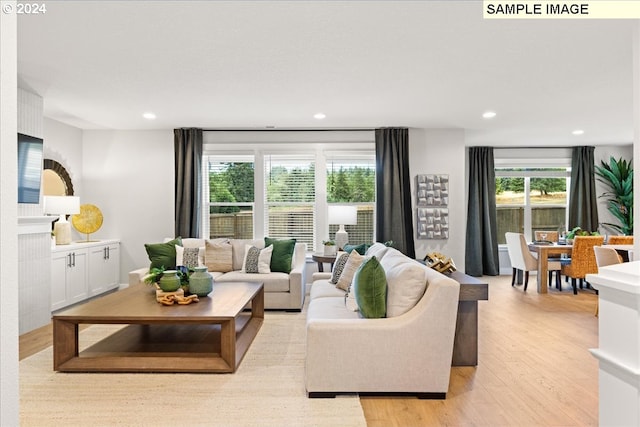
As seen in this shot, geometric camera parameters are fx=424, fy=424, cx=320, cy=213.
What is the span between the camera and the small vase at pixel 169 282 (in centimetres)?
364

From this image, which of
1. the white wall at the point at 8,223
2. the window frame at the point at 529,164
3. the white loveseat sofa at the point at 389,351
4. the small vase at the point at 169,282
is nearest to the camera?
the white wall at the point at 8,223

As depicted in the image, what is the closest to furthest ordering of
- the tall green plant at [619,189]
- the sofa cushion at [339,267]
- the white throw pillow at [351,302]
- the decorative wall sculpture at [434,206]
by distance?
the white throw pillow at [351,302], the sofa cushion at [339,267], the decorative wall sculpture at [434,206], the tall green plant at [619,189]

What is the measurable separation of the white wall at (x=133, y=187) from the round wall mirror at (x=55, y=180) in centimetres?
46

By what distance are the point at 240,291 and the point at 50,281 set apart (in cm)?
241

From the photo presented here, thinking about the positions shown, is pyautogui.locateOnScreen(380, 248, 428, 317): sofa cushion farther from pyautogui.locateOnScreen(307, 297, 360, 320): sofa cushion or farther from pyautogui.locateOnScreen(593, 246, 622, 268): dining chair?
pyautogui.locateOnScreen(593, 246, 622, 268): dining chair

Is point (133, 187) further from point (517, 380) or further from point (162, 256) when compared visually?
point (517, 380)

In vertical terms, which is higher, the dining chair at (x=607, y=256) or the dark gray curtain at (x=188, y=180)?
the dark gray curtain at (x=188, y=180)

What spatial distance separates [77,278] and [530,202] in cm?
803

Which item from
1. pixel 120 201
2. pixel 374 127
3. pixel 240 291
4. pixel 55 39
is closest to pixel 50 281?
pixel 120 201

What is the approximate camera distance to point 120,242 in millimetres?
6539

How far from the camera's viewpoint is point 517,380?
9.84 feet

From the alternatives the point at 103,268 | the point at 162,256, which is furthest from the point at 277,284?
the point at 103,268

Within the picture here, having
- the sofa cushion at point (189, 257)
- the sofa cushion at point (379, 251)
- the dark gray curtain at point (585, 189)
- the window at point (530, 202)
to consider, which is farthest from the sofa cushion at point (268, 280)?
the dark gray curtain at point (585, 189)

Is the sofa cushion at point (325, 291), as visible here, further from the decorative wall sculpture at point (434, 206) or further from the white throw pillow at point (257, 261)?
the decorative wall sculpture at point (434, 206)
